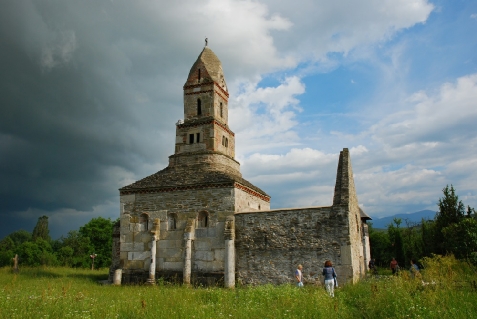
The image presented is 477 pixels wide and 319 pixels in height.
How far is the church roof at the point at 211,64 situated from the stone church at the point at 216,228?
299 cm

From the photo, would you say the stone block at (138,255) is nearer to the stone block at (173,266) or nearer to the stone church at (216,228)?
the stone church at (216,228)

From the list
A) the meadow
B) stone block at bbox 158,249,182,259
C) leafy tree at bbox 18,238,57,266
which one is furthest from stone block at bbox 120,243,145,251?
leafy tree at bbox 18,238,57,266

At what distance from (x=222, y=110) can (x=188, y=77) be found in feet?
10.6

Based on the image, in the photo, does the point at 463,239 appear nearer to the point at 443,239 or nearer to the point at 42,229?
the point at 443,239

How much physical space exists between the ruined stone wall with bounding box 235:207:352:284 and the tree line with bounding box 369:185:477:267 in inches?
176

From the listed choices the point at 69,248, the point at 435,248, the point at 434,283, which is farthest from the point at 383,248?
the point at 69,248

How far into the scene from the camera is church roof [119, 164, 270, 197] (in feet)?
69.1

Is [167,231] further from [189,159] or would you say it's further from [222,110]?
[222,110]

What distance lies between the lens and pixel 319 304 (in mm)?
10812

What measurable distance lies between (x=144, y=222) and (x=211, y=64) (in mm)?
11653

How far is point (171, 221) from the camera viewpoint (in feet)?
70.9

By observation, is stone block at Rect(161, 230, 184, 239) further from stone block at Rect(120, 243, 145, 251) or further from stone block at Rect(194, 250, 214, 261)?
stone block at Rect(120, 243, 145, 251)

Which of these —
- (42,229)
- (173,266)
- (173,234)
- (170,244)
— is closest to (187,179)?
(173,234)

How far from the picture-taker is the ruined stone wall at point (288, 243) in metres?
18.1
